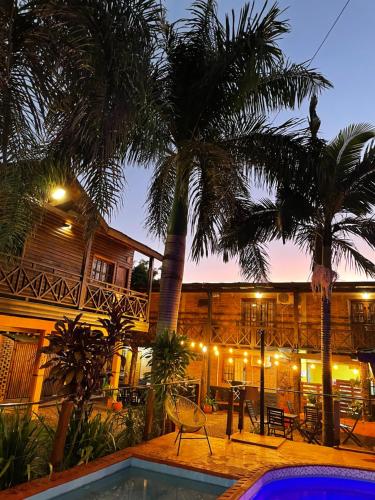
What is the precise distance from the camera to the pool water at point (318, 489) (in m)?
5.11

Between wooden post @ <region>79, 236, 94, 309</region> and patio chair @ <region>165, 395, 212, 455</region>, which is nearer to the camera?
patio chair @ <region>165, 395, 212, 455</region>

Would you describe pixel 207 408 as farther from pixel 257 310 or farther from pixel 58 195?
pixel 58 195

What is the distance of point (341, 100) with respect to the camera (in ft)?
30.0

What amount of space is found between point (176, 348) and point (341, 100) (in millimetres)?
7445

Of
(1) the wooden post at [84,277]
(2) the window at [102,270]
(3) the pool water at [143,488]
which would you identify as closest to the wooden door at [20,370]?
(2) the window at [102,270]

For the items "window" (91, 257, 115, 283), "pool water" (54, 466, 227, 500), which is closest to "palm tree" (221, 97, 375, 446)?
"pool water" (54, 466, 227, 500)

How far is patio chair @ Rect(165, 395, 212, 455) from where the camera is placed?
5973 millimetres

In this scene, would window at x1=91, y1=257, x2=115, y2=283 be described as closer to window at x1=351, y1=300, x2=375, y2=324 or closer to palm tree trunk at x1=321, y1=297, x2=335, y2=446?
palm tree trunk at x1=321, y1=297, x2=335, y2=446

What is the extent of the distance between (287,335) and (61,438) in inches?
441

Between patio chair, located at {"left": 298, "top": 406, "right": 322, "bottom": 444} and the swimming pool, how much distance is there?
4046 mm

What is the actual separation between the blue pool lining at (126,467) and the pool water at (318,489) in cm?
70

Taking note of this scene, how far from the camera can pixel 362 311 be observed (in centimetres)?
1530

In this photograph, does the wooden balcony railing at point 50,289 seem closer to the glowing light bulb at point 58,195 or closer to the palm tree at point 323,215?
the glowing light bulb at point 58,195

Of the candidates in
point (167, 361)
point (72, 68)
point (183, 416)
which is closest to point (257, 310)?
point (167, 361)
